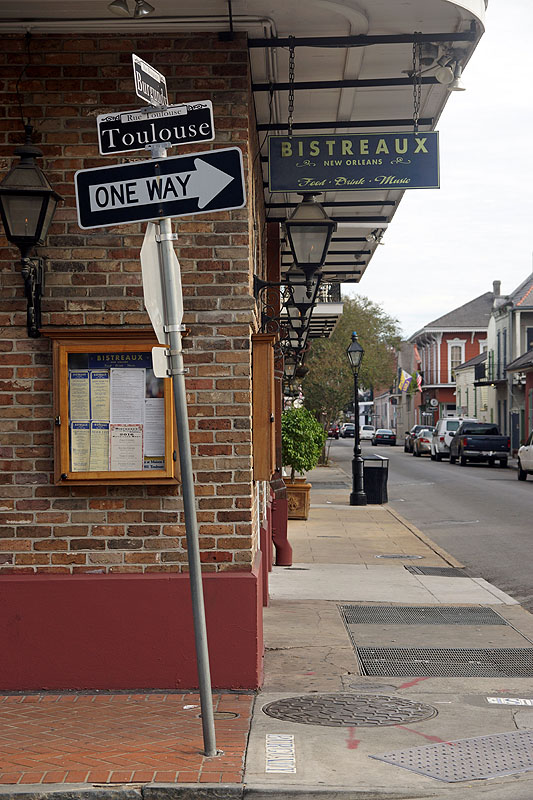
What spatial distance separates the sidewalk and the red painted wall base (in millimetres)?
138

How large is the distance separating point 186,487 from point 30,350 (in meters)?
2.09

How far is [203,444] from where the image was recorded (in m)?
6.49

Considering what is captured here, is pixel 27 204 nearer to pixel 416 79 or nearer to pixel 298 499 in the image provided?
pixel 416 79

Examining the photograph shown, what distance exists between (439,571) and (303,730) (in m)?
7.17

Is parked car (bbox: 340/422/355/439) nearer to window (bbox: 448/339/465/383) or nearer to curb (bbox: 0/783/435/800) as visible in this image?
window (bbox: 448/339/465/383)

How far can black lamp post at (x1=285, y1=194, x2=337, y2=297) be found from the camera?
7.93 metres

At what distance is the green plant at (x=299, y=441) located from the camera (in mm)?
Answer: 18125

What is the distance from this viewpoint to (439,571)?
40.8 feet

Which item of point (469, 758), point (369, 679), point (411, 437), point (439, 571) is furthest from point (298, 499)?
point (411, 437)

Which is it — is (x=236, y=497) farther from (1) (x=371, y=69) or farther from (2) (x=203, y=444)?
(1) (x=371, y=69)

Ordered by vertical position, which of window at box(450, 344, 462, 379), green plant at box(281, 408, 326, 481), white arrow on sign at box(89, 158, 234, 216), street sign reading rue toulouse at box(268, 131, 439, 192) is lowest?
green plant at box(281, 408, 326, 481)

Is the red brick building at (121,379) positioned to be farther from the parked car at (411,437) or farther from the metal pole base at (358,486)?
the parked car at (411,437)

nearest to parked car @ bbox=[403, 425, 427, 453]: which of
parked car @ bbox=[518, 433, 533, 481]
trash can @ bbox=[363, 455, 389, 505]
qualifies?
parked car @ bbox=[518, 433, 533, 481]

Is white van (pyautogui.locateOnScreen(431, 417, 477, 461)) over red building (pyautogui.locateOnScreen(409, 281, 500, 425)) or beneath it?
beneath
